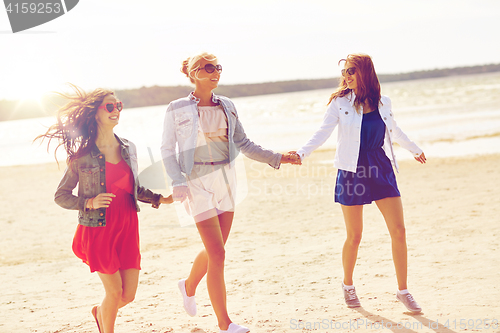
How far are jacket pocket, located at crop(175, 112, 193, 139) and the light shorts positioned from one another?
0.82 ft

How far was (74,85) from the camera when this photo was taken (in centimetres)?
345

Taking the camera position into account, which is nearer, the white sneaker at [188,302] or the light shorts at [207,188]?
the light shorts at [207,188]

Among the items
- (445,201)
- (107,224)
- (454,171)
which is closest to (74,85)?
(107,224)

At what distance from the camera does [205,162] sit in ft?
11.5

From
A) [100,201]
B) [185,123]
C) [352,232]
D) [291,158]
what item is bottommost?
[352,232]

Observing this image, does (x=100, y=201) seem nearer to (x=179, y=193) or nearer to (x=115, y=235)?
(x=115, y=235)

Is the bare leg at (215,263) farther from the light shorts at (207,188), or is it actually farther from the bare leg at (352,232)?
the bare leg at (352,232)

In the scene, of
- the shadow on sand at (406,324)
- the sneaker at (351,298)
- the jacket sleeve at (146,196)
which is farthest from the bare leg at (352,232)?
the jacket sleeve at (146,196)

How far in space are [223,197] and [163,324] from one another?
1421 millimetres

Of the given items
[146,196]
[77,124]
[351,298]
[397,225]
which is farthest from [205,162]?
[351,298]

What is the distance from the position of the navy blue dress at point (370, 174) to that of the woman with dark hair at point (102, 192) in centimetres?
175

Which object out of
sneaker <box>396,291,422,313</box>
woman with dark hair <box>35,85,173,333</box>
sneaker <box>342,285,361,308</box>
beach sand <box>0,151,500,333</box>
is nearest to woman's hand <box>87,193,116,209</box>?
woman with dark hair <box>35,85,173,333</box>

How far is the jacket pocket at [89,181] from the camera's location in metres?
3.25

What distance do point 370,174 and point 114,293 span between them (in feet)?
7.10
